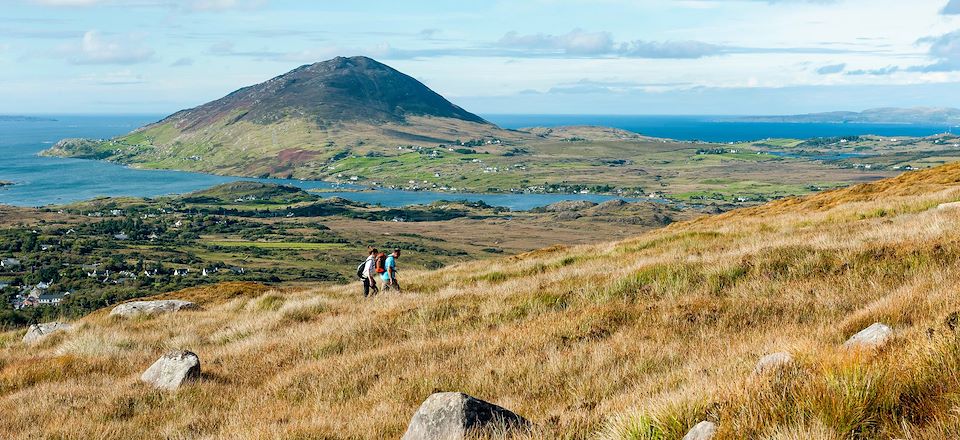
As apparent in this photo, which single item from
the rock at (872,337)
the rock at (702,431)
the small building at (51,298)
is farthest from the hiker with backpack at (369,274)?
the small building at (51,298)

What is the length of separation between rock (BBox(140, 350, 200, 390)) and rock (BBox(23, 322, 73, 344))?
32.7ft

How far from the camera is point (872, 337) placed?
7746 mm

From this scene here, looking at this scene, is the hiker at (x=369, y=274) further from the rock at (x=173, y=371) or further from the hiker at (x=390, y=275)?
the rock at (x=173, y=371)

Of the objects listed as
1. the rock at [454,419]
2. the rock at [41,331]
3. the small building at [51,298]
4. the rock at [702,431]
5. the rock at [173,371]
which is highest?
the rock at [702,431]

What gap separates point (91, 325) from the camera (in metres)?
21.5

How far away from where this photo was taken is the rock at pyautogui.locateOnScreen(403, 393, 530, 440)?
264 inches

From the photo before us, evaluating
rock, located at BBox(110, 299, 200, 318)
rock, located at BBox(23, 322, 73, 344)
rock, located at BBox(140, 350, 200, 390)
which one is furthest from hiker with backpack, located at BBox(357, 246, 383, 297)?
rock, located at BBox(140, 350, 200, 390)

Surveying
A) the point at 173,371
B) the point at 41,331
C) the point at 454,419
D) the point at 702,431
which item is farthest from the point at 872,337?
the point at 41,331

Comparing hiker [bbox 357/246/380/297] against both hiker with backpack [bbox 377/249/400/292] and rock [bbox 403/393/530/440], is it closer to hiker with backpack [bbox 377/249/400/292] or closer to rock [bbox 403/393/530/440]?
hiker with backpack [bbox 377/249/400/292]

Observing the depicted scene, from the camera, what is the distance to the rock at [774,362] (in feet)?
21.4

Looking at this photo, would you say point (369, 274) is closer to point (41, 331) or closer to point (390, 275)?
point (390, 275)

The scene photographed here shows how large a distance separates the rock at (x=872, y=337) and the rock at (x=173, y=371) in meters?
9.53

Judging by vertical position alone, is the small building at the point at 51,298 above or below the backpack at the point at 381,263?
below

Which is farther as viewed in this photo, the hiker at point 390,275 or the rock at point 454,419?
the hiker at point 390,275
